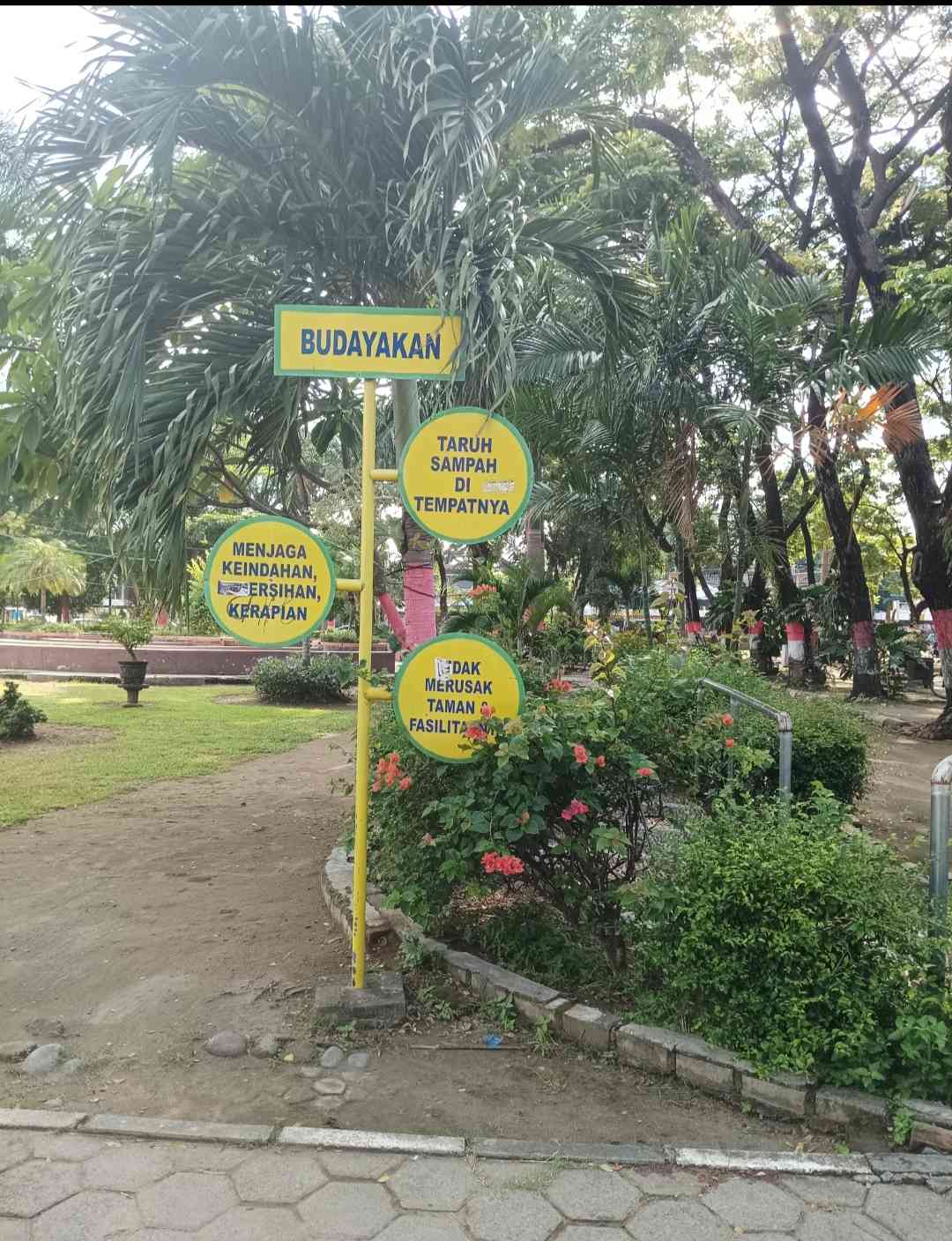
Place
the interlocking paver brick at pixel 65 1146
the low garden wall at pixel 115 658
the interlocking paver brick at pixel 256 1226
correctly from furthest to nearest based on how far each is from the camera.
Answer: the low garden wall at pixel 115 658, the interlocking paver brick at pixel 65 1146, the interlocking paver brick at pixel 256 1226

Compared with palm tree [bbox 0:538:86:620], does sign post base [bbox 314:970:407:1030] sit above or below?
below

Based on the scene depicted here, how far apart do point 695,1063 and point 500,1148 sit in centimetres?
72

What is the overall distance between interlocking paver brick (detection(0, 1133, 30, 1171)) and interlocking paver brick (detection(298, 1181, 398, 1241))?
0.84 metres

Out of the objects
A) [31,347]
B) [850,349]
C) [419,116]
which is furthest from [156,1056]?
[850,349]

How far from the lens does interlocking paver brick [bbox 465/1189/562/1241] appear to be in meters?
2.26

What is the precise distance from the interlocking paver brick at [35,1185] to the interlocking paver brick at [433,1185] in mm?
860

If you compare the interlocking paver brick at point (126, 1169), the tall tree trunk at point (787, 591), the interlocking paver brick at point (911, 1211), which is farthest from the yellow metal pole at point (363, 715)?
the tall tree trunk at point (787, 591)

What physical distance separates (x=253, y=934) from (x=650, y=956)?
2.19 metres

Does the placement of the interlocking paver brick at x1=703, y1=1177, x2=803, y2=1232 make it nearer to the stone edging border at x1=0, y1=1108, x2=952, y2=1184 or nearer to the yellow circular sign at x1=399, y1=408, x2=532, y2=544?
the stone edging border at x1=0, y1=1108, x2=952, y2=1184

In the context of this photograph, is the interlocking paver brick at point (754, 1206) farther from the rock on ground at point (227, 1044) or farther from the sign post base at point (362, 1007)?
the rock on ground at point (227, 1044)

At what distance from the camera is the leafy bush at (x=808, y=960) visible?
2744 mm

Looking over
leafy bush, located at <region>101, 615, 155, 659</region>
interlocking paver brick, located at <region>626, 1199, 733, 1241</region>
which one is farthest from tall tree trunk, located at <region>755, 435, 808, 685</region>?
interlocking paver brick, located at <region>626, 1199, 733, 1241</region>

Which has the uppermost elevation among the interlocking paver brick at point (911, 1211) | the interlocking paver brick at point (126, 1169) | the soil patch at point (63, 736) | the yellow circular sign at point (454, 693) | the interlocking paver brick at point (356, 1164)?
the yellow circular sign at point (454, 693)

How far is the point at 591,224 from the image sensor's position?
17.3 feet
